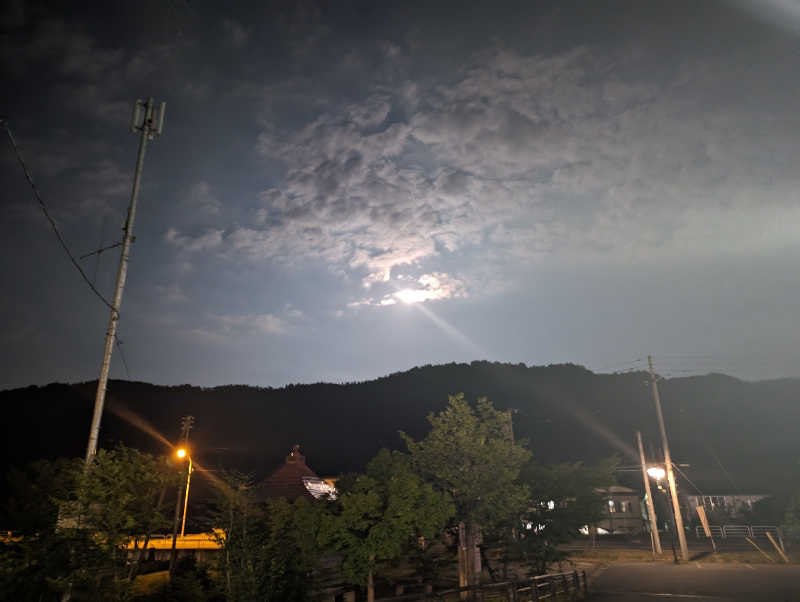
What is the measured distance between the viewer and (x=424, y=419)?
11244cm

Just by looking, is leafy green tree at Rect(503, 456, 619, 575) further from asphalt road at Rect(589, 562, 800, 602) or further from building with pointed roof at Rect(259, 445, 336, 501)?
building with pointed roof at Rect(259, 445, 336, 501)

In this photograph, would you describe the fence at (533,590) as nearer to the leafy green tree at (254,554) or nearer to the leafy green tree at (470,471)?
the leafy green tree at (470,471)

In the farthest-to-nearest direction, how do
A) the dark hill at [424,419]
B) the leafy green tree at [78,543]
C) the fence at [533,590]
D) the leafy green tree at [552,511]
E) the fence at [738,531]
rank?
the dark hill at [424,419], the fence at [738,531], the leafy green tree at [552,511], the fence at [533,590], the leafy green tree at [78,543]

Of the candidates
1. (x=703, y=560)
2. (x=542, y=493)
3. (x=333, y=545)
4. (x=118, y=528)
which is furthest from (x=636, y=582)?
(x=118, y=528)

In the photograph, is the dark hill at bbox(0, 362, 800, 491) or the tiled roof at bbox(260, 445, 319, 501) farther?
the dark hill at bbox(0, 362, 800, 491)

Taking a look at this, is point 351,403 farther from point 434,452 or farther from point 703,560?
point 434,452

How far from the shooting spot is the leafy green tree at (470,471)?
1923cm

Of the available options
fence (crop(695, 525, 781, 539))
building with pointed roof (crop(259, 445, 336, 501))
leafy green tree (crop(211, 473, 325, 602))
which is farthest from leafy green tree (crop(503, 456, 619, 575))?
fence (crop(695, 525, 781, 539))

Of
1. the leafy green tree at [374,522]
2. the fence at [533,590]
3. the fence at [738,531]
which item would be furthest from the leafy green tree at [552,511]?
the fence at [738,531]

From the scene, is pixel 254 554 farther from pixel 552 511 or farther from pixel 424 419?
pixel 424 419

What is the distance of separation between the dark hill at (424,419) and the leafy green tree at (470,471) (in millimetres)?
45685

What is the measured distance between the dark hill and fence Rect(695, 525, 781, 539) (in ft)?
48.5

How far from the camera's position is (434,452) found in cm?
2006

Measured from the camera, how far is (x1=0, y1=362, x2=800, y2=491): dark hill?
259 ft
